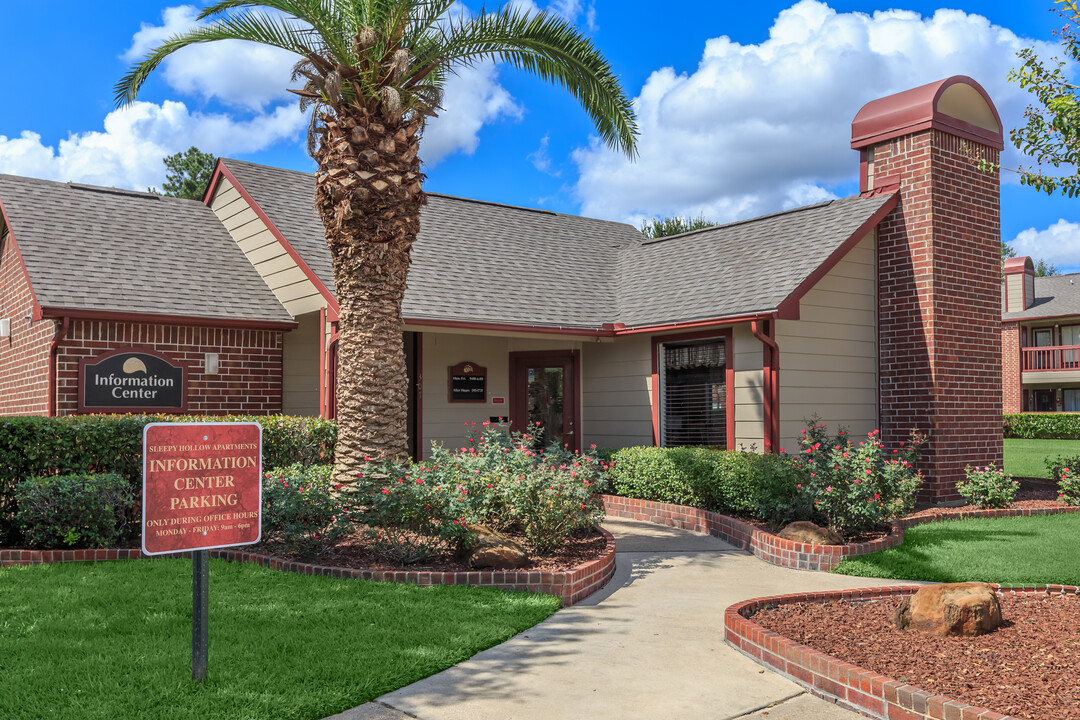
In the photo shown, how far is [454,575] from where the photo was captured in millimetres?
7086

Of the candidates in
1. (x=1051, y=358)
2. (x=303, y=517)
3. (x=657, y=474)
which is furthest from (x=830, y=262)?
(x=1051, y=358)

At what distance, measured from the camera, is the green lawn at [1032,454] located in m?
18.2

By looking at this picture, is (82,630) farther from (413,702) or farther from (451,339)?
(451,339)

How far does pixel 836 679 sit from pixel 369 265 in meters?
6.31

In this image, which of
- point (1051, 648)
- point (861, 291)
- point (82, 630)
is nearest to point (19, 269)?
point (82, 630)

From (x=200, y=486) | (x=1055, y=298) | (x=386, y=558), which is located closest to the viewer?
(x=200, y=486)

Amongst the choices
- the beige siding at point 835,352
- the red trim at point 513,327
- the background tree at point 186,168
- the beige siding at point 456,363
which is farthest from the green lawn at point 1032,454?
the background tree at point 186,168

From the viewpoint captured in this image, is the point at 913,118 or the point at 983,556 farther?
the point at 913,118

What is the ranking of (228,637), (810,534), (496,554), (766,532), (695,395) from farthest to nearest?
1. (695,395)
2. (766,532)
3. (810,534)
4. (496,554)
5. (228,637)

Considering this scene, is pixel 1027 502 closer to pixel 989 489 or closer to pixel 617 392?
pixel 989 489

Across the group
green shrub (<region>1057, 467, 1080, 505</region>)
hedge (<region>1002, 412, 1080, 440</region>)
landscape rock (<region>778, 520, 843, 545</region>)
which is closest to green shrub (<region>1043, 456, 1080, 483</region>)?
green shrub (<region>1057, 467, 1080, 505</region>)

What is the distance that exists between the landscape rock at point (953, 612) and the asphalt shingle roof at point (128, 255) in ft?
36.6

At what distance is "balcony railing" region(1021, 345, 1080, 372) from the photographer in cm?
3594

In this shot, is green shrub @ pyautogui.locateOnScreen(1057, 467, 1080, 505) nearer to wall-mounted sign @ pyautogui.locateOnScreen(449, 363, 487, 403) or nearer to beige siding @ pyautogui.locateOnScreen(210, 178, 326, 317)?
wall-mounted sign @ pyautogui.locateOnScreen(449, 363, 487, 403)
